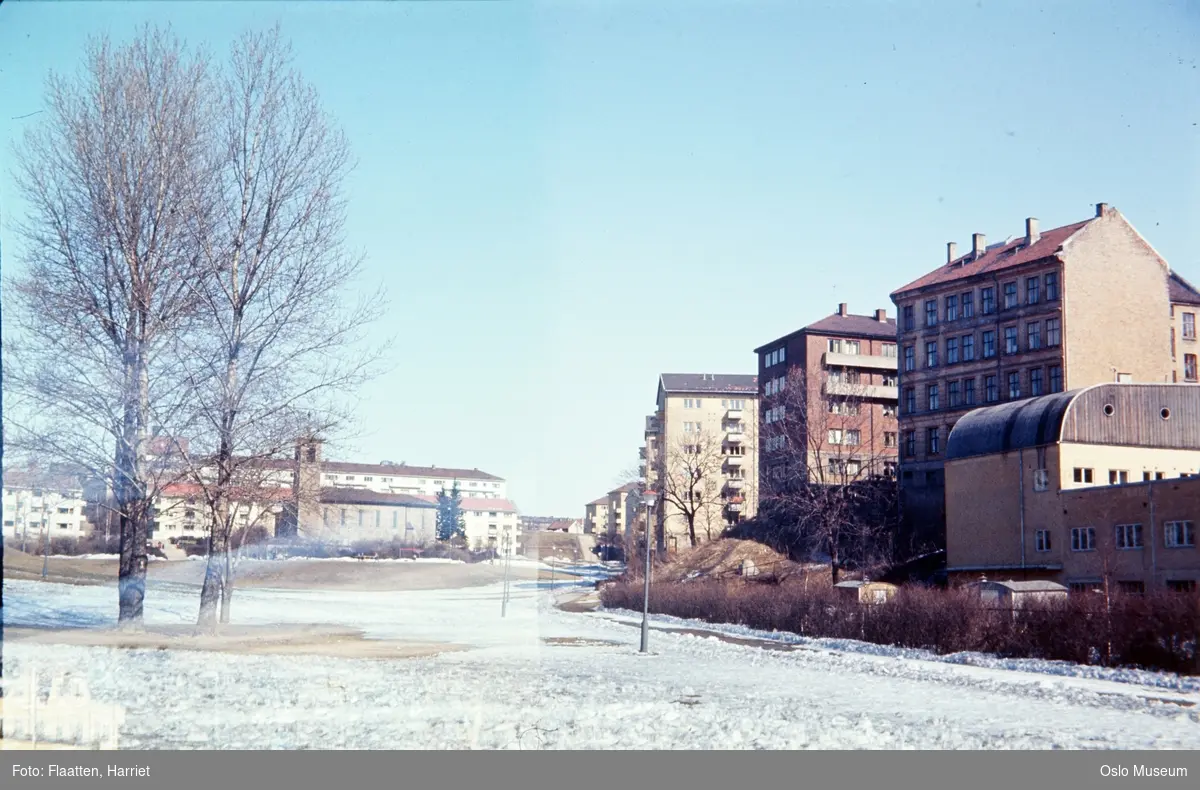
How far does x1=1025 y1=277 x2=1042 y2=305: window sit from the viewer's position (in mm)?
51094

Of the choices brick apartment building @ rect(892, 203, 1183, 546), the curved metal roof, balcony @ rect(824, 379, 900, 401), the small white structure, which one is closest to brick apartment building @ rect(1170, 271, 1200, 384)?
brick apartment building @ rect(892, 203, 1183, 546)

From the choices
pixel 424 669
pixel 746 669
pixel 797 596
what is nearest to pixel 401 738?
pixel 424 669

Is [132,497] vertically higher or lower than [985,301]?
lower

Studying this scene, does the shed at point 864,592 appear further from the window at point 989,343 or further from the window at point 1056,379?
the window at point 989,343

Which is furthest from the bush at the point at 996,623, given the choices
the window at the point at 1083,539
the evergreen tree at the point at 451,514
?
the evergreen tree at the point at 451,514

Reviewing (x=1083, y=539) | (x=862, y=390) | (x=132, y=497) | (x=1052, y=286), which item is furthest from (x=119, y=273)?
(x=862, y=390)

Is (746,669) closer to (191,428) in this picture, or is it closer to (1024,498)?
(191,428)

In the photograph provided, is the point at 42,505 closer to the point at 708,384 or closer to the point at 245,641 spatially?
the point at 245,641

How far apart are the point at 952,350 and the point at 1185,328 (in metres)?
11.0

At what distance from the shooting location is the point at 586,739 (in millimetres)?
11461

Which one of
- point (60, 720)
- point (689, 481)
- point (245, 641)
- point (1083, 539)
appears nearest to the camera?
point (60, 720)

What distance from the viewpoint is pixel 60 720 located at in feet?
36.6

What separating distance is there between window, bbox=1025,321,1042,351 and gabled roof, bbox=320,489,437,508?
111 ft

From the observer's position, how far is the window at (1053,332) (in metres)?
49.9
